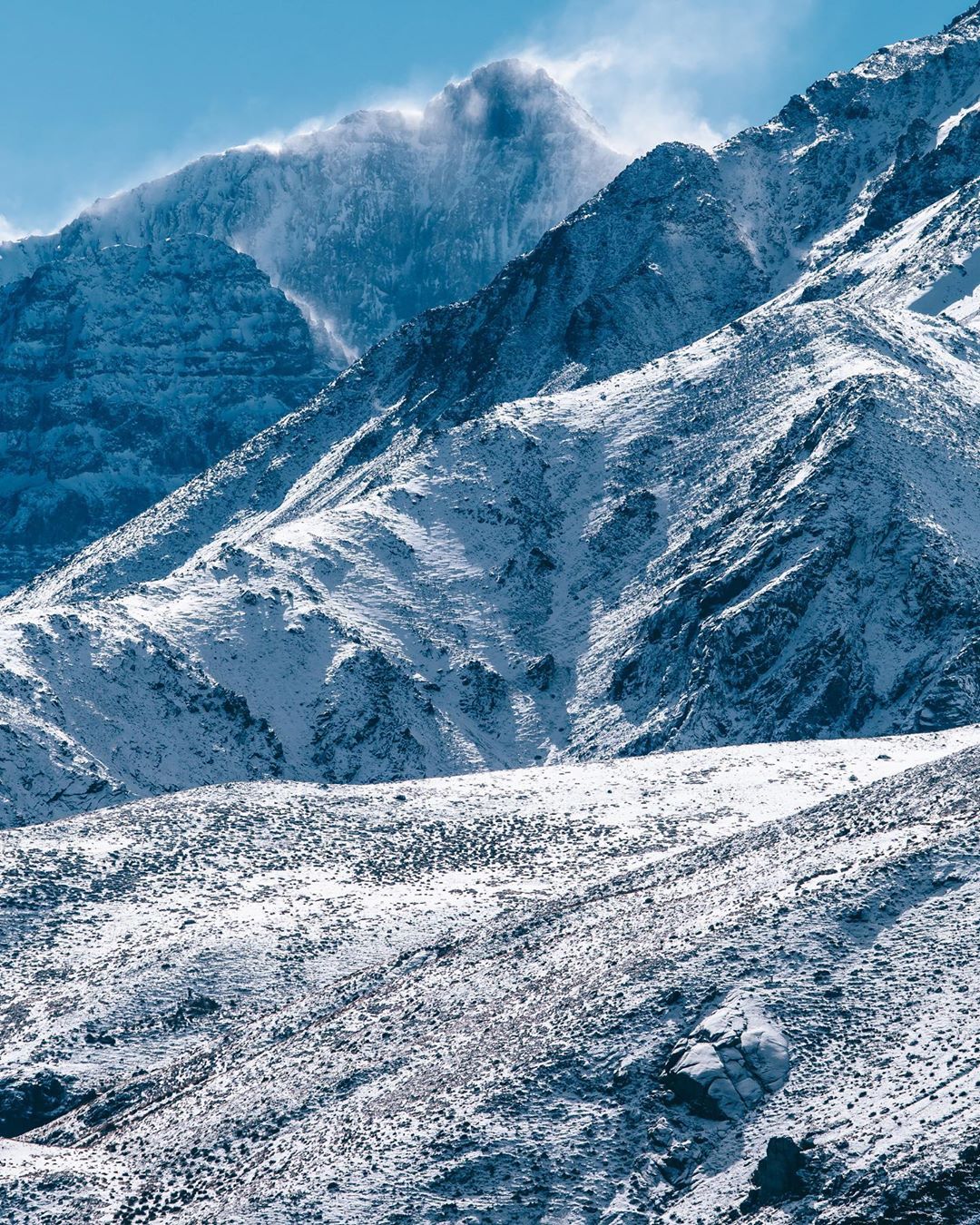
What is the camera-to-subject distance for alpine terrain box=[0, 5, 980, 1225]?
50.0 meters

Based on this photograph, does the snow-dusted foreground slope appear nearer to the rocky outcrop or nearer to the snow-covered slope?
the rocky outcrop

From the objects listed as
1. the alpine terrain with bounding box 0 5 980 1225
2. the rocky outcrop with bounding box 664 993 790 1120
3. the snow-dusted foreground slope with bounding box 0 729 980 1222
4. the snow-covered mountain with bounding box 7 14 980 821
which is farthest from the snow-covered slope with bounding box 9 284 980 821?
the rocky outcrop with bounding box 664 993 790 1120

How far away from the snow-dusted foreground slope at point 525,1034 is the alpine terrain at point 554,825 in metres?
0.15

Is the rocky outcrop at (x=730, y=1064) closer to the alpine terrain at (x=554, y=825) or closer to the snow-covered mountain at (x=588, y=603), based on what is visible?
the alpine terrain at (x=554, y=825)

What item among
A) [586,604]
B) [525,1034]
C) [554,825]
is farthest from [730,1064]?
[586,604]

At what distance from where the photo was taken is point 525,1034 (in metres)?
55.2

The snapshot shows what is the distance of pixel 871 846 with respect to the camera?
59.9m

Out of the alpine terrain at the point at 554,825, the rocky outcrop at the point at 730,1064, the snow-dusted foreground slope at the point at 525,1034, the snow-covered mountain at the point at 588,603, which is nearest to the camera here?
the snow-dusted foreground slope at the point at 525,1034

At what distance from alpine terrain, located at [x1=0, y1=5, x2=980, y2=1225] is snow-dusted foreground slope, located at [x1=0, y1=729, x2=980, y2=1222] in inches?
5.8

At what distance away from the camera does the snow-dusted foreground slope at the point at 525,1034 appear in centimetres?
4831

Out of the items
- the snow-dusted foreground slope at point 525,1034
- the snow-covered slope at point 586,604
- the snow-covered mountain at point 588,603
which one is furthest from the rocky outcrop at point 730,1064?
the snow-covered mountain at point 588,603

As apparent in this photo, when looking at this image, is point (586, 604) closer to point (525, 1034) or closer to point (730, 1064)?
point (525, 1034)

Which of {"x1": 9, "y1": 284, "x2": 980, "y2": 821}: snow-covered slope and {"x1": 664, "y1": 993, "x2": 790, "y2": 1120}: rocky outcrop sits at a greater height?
{"x1": 9, "y1": 284, "x2": 980, "y2": 821}: snow-covered slope

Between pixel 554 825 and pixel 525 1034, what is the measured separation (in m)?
37.0
